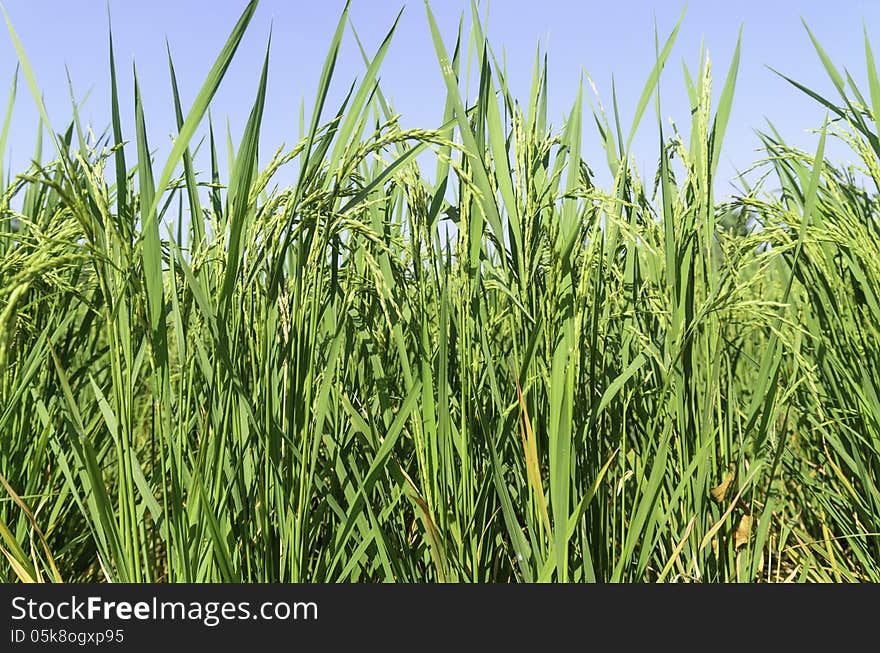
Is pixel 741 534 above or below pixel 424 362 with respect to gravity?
below

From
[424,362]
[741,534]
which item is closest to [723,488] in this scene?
[741,534]

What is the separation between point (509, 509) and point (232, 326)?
2.09ft

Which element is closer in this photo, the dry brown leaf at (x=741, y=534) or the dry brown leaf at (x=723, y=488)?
the dry brown leaf at (x=723, y=488)

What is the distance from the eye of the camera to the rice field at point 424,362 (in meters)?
1.25

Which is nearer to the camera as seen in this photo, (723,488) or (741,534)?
(723,488)

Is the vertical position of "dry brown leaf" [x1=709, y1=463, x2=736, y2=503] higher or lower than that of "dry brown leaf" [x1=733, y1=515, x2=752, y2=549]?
higher

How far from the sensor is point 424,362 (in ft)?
4.49

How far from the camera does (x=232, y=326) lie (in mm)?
1293

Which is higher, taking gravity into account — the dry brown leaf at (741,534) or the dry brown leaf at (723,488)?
the dry brown leaf at (723,488)

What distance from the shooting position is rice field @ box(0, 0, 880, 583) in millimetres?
1247

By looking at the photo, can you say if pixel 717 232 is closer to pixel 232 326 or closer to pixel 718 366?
pixel 718 366

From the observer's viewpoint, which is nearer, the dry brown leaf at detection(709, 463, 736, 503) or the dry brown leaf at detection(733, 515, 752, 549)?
the dry brown leaf at detection(709, 463, 736, 503)

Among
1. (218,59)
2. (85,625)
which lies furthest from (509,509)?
(218,59)

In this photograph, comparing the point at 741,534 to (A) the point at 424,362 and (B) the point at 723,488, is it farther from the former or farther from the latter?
(A) the point at 424,362
